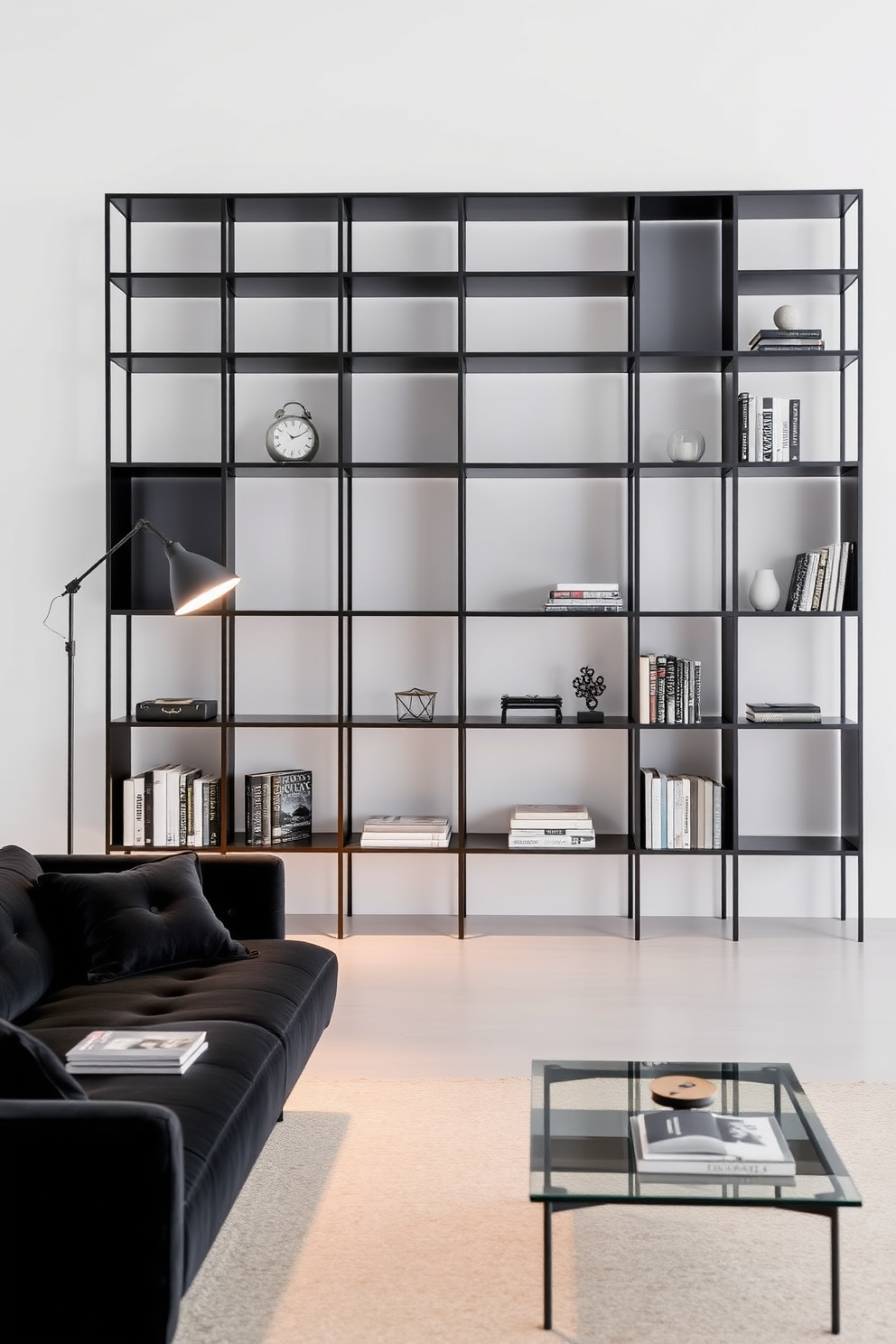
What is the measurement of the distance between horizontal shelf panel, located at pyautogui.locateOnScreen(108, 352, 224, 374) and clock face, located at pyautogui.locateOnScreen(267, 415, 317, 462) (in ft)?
1.05

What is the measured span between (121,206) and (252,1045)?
11.5ft

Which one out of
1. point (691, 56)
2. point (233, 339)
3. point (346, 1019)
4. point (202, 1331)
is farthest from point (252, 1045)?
point (691, 56)

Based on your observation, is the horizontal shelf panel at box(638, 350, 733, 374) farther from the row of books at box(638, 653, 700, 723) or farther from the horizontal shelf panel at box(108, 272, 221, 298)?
the horizontal shelf panel at box(108, 272, 221, 298)

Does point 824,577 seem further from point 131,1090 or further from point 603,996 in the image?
point 131,1090

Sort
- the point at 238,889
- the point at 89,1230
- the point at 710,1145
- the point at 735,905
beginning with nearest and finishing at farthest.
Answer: the point at 89,1230 < the point at 710,1145 < the point at 238,889 < the point at 735,905

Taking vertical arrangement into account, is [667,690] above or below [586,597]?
below

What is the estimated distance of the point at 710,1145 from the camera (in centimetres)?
192

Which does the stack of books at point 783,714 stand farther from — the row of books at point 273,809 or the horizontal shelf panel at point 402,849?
the row of books at point 273,809

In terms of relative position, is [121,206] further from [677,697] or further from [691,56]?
[677,697]

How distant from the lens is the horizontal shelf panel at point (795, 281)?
4387 millimetres

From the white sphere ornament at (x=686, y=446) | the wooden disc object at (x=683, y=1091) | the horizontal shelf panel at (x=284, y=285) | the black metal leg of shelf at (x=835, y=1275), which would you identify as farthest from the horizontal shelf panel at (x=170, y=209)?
the black metal leg of shelf at (x=835, y=1275)

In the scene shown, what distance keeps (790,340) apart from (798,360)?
12cm

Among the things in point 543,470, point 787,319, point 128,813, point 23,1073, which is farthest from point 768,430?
point 23,1073

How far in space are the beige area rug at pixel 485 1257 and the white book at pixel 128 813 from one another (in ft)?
6.58
